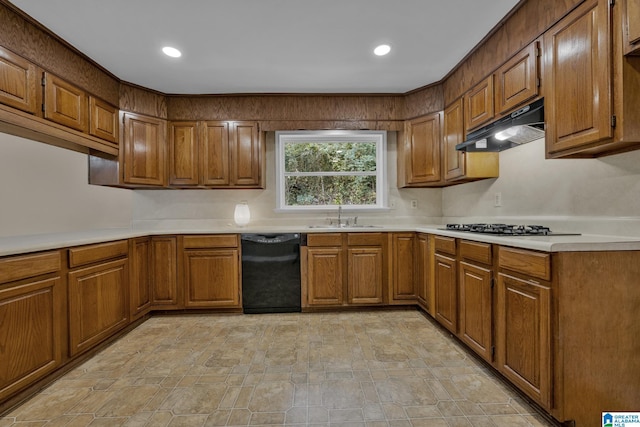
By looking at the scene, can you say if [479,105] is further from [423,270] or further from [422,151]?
[423,270]

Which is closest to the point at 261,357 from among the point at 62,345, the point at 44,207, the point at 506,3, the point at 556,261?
the point at 62,345

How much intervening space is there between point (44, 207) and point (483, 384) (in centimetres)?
358

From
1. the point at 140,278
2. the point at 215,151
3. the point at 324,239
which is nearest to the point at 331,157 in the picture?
the point at 324,239

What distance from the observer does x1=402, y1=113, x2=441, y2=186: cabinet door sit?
10.5ft

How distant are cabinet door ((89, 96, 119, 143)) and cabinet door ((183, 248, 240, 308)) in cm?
134

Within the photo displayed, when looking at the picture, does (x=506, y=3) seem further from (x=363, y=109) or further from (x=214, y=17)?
(x=214, y=17)

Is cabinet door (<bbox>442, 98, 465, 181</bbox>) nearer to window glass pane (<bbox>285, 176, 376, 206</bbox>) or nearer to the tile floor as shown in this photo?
window glass pane (<bbox>285, 176, 376, 206</bbox>)

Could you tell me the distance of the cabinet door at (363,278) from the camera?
10.4 feet

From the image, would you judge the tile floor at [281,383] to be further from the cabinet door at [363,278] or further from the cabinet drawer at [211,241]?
the cabinet drawer at [211,241]

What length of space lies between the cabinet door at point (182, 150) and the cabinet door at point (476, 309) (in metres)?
2.90

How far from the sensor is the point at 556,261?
1.41 metres

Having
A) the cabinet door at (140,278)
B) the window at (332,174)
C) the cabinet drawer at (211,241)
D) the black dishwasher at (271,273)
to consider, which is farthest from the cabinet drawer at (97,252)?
the window at (332,174)

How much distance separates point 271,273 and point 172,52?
7.26ft

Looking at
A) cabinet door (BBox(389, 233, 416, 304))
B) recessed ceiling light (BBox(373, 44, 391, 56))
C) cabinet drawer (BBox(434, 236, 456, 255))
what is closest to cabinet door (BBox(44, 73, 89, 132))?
recessed ceiling light (BBox(373, 44, 391, 56))
